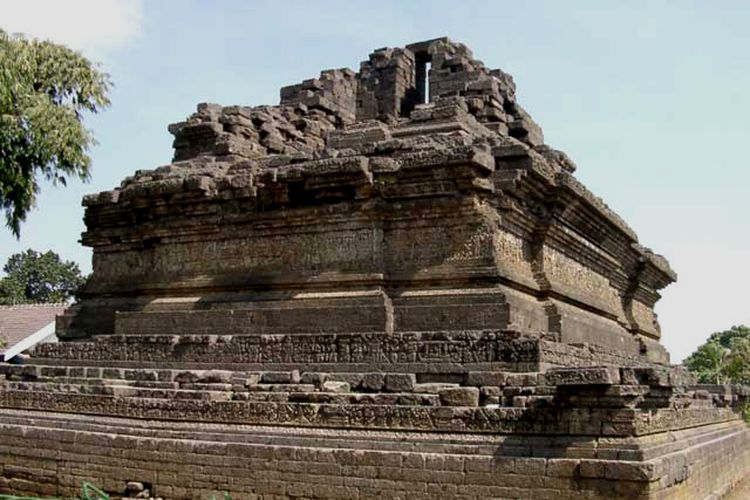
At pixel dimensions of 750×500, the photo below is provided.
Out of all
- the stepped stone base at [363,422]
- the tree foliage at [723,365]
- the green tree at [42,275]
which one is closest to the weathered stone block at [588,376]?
the stepped stone base at [363,422]

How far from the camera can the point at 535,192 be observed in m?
10.8

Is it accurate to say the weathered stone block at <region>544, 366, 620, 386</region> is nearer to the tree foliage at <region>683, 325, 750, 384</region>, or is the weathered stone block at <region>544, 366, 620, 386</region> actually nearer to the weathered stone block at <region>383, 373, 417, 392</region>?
the weathered stone block at <region>383, 373, 417, 392</region>

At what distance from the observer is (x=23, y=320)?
2538 cm

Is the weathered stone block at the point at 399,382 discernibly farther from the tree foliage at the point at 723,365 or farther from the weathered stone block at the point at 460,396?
the tree foliage at the point at 723,365

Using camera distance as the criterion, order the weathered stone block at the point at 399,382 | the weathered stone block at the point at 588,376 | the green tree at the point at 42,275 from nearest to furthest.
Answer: the weathered stone block at the point at 588,376 < the weathered stone block at the point at 399,382 < the green tree at the point at 42,275

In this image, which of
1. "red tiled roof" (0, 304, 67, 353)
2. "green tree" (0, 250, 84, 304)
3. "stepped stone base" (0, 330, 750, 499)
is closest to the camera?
"stepped stone base" (0, 330, 750, 499)

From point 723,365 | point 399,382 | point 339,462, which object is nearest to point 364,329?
point 399,382

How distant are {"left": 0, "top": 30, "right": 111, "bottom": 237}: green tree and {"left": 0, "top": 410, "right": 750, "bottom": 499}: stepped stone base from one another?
3387mm

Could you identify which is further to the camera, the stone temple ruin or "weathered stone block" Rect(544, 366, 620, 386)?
the stone temple ruin

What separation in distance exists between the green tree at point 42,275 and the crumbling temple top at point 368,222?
148 ft

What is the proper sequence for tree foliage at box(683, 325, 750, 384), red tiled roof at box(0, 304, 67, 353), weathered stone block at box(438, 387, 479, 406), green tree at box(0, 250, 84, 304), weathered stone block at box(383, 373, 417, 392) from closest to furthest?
weathered stone block at box(438, 387, 479, 406)
weathered stone block at box(383, 373, 417, 392)
red tiled roof at box(0, 304, 67, 353)
tree foliage at box(683, 325, 750, 384)
green tree at box(0, 250, 84, 304)

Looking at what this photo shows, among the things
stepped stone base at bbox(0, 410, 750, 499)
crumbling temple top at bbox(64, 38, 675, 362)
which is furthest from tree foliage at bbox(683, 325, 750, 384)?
stepped stone base at bbox(0, 410, 750, 499)

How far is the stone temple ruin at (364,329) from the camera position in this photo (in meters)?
7.74

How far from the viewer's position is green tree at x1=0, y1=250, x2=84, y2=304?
56.3 metres
